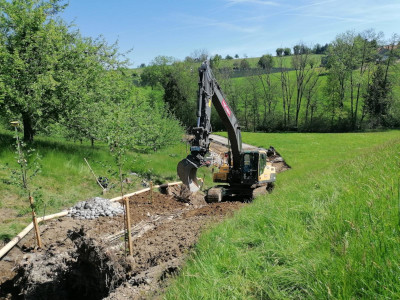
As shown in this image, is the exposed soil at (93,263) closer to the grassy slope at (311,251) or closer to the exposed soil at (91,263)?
the exposed soil at (91,263)

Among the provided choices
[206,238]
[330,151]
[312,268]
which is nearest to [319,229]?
[312,268]

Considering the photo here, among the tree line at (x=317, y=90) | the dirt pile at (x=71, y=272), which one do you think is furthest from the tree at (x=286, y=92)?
the dirt pile at (x=71, y=272)

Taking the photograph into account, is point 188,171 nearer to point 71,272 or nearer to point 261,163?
point 261,163

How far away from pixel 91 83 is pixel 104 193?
6.72 m

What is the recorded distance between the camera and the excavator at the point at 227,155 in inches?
447

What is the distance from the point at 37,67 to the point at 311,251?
14.6 metres

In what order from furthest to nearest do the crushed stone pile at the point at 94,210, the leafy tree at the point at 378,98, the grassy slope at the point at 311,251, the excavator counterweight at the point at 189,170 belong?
the leafy tree at the point at 378,98, the excavator counterweight at the point at 189,170, the crushed stone pile at the point at 94,210, the grassy slope at the point at 311,251

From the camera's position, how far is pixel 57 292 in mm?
7148

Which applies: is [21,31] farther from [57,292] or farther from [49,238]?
[57,292]

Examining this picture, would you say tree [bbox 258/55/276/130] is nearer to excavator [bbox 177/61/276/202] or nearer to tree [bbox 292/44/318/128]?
tree [bbox 292/44/318/128]

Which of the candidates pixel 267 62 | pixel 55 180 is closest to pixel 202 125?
pixel 55 180

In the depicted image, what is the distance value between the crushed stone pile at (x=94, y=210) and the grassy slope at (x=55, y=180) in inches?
38.1

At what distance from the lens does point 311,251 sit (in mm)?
3520

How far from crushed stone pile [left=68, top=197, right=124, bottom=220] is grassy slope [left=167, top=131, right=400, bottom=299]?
21.1 ft
